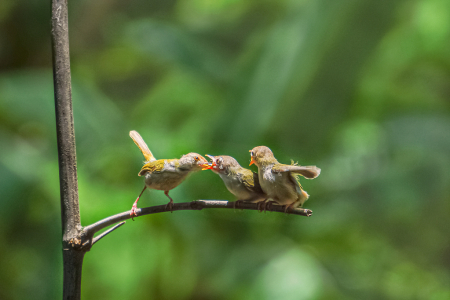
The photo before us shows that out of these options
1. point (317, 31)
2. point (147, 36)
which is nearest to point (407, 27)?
point (317, 31)

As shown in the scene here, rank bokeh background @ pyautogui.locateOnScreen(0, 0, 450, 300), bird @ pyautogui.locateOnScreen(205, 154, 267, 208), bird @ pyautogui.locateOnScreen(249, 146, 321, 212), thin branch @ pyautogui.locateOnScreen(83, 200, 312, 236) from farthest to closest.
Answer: bokeh background @ pyautogui.locateOnScreen(0, 0, 450, 300) → bird @ pyautogui.locateOnScreen(205, 154, 267, 208) → bird @ pyautogui.locateOnScreen(249, 146, 321, 212) → thin branch @ pyautogui.locateOnScreen(83, 200, 312, 236)

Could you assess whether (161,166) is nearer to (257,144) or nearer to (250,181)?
(250,181)

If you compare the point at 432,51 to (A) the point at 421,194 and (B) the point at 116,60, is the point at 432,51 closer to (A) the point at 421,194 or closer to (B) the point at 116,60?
(A) the point at 421,194

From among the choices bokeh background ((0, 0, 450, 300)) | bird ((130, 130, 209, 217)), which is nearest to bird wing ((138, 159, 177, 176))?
bird ((130, 130, 209, 217))

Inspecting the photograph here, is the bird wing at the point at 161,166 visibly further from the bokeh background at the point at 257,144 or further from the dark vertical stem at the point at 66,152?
the bokeh background at the point at 257,144

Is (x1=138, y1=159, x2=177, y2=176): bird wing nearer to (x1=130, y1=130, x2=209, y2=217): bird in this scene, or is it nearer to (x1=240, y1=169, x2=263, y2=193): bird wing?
(x1=130, y1=130, x2=209, y2=217): bird

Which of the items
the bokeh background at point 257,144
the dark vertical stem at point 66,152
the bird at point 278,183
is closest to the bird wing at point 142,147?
the bird at point 278,183

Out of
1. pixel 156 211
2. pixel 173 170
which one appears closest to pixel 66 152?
pixel 156 211
